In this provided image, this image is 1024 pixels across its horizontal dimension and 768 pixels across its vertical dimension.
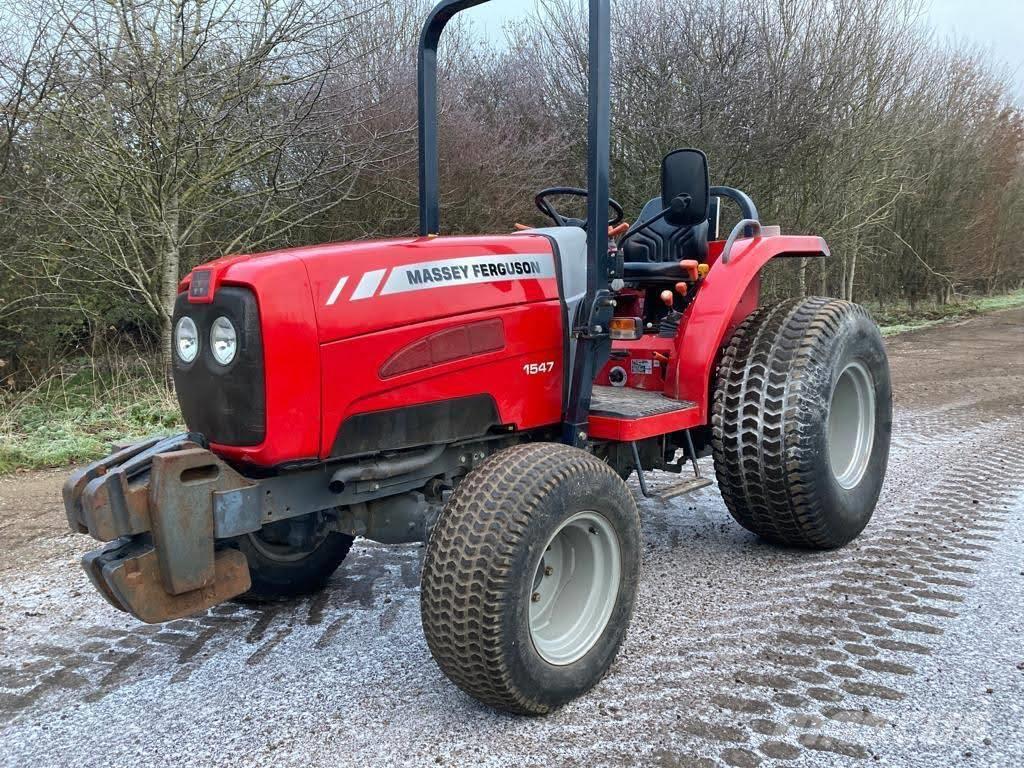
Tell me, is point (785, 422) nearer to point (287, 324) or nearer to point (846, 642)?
point (846, 642)

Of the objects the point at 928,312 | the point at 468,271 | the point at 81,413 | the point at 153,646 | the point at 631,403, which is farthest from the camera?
the point at 928,312

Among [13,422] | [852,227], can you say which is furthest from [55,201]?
[852,227]

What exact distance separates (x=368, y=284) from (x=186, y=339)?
550 mm

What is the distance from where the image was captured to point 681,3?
1260 cm

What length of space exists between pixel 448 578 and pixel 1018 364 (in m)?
10.3

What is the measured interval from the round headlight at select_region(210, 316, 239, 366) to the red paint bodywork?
0.30 ft

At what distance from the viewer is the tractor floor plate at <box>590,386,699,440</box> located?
3072 mm

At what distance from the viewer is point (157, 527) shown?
7.00 feet

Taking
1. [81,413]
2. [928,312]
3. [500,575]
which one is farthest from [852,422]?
[928,312]

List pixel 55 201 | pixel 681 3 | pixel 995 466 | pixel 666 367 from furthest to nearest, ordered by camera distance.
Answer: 1. pixel 681 3
2. pixel 55 201
3. pixel 995 466
4. pixel 666 367

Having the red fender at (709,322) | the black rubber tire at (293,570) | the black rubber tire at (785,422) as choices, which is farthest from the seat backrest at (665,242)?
the black rubber tire at (293,570)

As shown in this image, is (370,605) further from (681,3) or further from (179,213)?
(681,3)

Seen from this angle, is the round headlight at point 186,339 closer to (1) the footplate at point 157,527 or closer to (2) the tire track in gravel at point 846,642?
(1) the footplate at point 157,527

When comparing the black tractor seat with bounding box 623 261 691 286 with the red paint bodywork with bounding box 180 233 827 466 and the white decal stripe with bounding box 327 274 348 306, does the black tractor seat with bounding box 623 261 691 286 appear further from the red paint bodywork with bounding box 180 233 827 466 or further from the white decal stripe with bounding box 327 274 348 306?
the white decal stripe with bounding box 327 274 348 306
